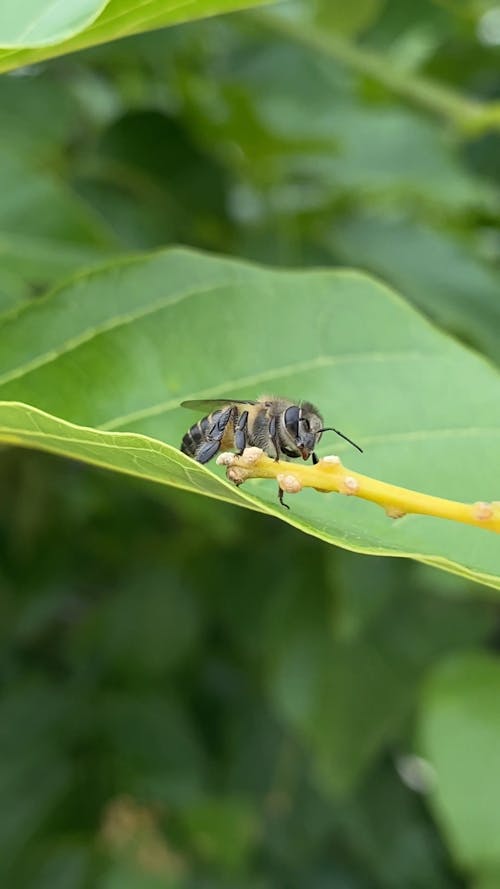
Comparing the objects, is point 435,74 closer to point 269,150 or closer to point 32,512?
point 269,150

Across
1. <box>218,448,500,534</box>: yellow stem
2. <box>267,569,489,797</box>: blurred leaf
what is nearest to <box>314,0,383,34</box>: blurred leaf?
<box>267,569,489,797</box>: blurred leaf

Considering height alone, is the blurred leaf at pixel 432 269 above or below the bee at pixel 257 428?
above

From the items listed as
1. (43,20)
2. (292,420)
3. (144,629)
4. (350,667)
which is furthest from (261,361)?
(144,629)

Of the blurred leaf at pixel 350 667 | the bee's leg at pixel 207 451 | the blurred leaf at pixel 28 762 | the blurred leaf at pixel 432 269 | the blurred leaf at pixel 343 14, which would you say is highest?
the blurred leaf at pixel 343 14

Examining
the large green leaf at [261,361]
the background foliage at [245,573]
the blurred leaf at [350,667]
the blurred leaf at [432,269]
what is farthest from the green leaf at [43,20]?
the blurred leaf at [350,667]

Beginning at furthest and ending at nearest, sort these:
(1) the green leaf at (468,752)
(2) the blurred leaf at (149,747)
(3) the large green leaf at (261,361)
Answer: (2) the blurred leaf at (149,747), (1) the green leaf at (468,752), (3) the large green leaf at (261,361)

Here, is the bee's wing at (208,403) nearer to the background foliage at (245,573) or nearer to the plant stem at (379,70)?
the background foliage at (245,573)

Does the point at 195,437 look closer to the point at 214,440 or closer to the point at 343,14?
the point at 214,440
